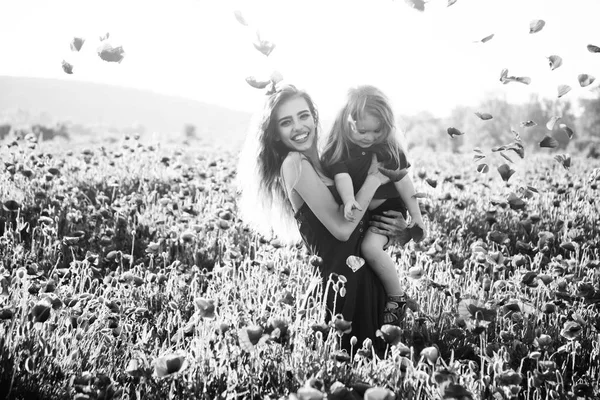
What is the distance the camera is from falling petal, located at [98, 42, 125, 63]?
243 cm

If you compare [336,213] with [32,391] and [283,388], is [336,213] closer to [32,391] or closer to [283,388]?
[283,388]

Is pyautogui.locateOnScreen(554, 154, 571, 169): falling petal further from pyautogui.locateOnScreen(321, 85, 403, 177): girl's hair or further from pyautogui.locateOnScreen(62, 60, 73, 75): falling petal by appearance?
pyautogui.locateOnScreen(62, 60, 73, 75): falling petal

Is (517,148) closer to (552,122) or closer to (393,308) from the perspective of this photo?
(552,122)

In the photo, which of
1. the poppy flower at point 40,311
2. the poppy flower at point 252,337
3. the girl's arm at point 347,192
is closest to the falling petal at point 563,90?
the girl's arm at point 347,192

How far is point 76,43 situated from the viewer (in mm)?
2441

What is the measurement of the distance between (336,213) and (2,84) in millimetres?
72937

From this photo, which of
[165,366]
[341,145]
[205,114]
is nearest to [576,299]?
[341,145]

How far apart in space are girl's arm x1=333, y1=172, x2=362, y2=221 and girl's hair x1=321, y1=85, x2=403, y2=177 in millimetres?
185

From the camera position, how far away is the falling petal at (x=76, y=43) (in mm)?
2422

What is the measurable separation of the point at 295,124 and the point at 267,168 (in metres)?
0.32

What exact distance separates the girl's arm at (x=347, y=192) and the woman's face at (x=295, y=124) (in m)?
0.27

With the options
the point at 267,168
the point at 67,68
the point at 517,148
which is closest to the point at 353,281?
the point at 267,168

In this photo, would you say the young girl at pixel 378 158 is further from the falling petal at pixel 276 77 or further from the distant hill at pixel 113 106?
the distant hill at pixel 113 106

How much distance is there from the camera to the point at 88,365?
6.53 feet
